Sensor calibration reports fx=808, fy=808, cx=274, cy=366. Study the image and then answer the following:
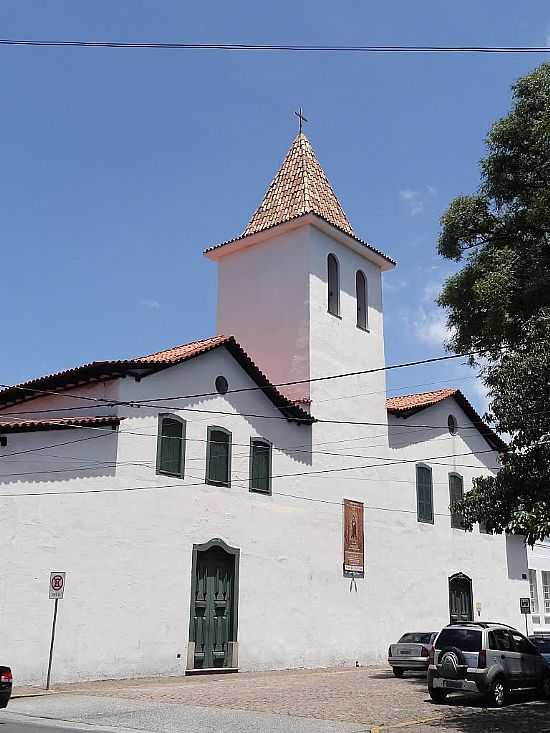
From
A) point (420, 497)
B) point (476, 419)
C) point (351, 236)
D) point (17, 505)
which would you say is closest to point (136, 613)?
point (17, 505)

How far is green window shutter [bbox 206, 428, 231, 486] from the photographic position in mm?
23188

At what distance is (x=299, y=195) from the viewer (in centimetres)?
2967

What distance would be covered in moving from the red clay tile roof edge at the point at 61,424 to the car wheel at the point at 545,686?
11.7 metres

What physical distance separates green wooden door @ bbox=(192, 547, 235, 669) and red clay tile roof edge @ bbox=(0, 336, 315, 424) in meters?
5.25

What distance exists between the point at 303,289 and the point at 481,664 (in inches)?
586

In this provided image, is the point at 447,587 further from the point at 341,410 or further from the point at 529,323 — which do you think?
the point at 529,323

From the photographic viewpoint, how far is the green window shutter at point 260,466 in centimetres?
2445

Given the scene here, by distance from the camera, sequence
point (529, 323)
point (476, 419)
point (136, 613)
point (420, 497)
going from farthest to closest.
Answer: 1. point (476, 419)
2. point (420, 497)
3. point (136, 613)
4. point (529, 323)

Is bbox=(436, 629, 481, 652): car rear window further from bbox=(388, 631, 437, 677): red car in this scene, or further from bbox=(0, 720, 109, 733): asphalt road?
bbox=(0, 720, 109, 733): asphalt road

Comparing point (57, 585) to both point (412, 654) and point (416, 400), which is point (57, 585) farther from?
point (416, 400)

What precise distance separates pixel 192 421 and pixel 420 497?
446 inches

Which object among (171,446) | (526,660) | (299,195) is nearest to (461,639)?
(526,660)

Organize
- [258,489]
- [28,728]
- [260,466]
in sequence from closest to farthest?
[28,728], [258,489], [260,466]

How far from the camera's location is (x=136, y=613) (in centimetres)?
2034
